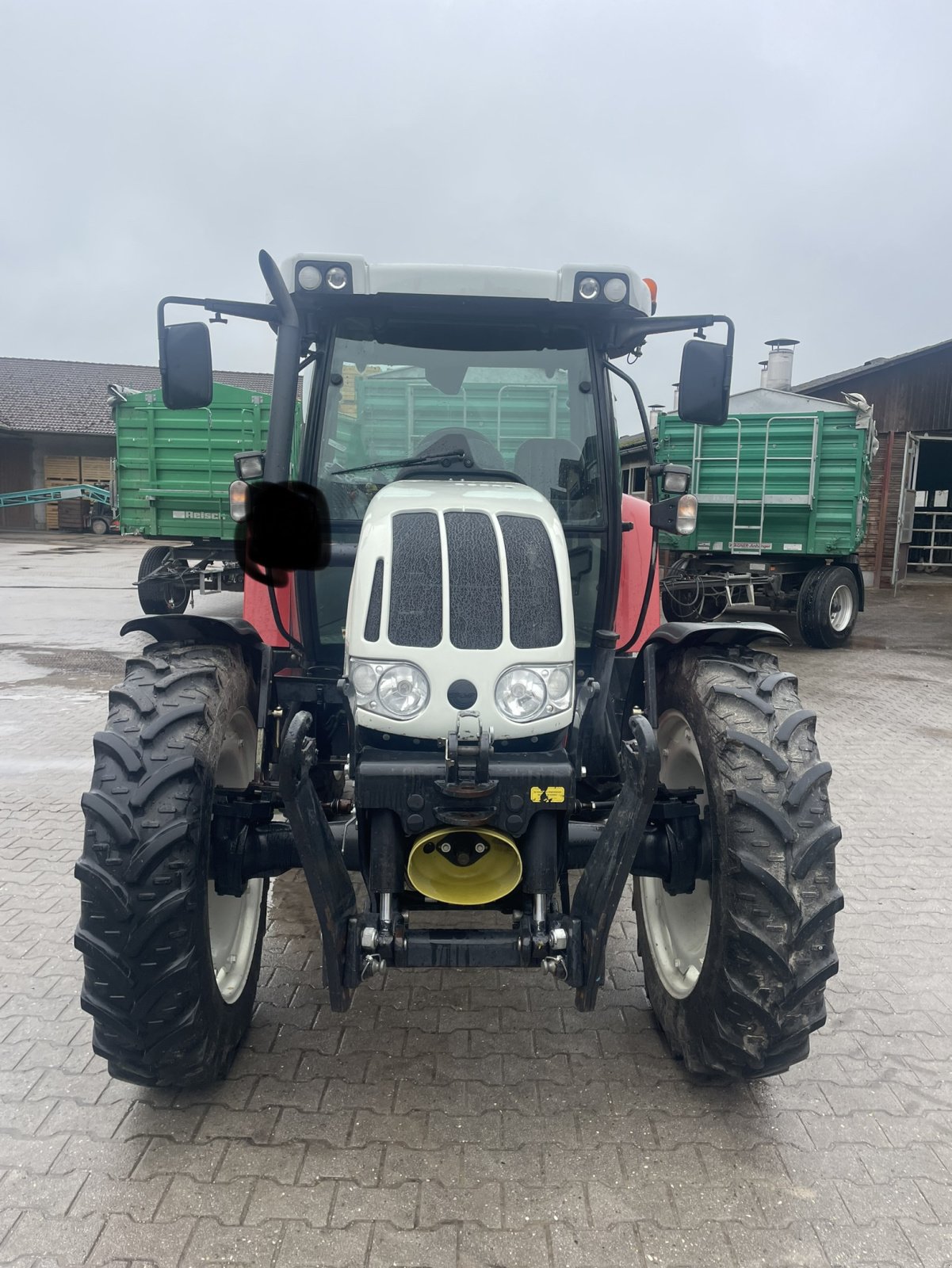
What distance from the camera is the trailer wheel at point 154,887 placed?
2.26 meters

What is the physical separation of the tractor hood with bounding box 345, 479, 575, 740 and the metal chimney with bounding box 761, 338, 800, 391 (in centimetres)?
1892

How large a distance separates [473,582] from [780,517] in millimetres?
9128

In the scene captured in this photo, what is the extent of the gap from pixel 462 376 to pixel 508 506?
816 millimetres

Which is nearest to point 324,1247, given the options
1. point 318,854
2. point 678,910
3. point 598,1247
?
point 598,1247

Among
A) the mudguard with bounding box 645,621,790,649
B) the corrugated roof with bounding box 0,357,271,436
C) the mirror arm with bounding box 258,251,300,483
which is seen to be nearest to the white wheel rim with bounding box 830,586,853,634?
the mudguard with bounding box 645,621,790,649

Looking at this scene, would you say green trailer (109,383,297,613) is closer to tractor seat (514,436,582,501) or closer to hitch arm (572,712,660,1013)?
tractor seat (514,436,582,501)

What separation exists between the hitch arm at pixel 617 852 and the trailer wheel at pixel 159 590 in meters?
9.19

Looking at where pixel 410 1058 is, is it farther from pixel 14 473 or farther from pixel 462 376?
pixel 14 473

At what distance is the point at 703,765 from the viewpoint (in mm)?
2600

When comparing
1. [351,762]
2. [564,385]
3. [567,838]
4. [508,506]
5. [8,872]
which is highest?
[564,385]

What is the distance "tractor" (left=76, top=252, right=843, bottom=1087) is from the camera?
227cm

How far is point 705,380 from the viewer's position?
3055 millimetres

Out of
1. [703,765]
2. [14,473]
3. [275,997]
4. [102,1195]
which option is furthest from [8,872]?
[14,473]

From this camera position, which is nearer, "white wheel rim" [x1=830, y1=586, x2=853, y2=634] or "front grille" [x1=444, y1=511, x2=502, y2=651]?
"front grille" [x1=444, y1=511, x2=502, y2=651]
